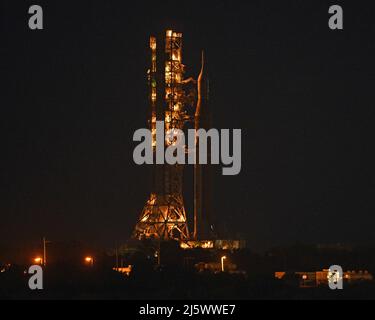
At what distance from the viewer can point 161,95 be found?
63500 mm

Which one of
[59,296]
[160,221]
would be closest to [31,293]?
[59,296]

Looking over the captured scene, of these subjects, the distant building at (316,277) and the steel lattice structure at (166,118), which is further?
the steel lattice structure at (166,118)

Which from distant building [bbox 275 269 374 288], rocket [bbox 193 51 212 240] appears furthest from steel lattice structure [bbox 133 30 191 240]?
distant building [bbox 275 269 374 288]

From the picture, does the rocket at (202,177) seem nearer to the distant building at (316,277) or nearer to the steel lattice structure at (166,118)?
the steel lattice structure at (166,118)

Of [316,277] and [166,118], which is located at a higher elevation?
[166,118]

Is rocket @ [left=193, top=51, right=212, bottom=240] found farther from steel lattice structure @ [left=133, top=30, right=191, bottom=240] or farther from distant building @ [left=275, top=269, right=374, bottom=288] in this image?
distant building @ [left=275, top=269, right=374, bottom=288]

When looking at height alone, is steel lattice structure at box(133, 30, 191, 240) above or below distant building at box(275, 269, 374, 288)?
above

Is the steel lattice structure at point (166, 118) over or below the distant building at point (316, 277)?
over

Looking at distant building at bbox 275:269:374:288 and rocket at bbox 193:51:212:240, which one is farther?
rocket at bbox 193:51:212:240

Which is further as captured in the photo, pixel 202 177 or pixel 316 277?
pixel 202 177

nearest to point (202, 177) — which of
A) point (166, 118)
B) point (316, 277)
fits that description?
point (166, 118)

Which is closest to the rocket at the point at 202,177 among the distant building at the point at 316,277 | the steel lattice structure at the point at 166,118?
the steel lattice structure at the point at 166,118

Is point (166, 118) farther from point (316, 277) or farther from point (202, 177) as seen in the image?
point (316, 277)
